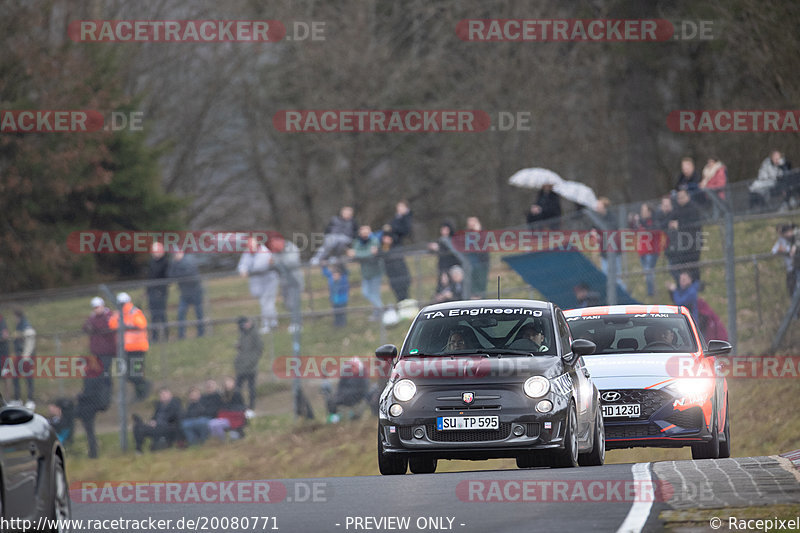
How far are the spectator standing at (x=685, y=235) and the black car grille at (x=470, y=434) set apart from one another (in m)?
8.82

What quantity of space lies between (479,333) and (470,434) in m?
1.32

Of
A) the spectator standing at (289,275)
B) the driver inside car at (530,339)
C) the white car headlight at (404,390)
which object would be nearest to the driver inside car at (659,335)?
the driver inside car at (530,339)

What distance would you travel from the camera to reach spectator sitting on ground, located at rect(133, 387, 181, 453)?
83.4 feet

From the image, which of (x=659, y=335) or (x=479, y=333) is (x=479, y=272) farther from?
(x=479, y=333)

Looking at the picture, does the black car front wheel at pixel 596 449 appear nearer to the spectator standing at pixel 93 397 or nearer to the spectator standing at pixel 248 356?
the spectator standing at pixel 248 356

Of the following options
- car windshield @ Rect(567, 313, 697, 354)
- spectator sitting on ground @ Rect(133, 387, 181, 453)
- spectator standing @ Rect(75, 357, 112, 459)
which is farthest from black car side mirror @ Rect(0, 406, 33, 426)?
spectator standing @ Rect(75, 357, 112, 459)

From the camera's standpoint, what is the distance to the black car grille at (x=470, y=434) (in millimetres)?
13609

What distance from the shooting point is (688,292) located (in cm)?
2173

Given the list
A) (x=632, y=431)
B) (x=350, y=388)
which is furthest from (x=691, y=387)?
(x=350, y=388)

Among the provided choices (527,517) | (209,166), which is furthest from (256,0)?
(527,517)

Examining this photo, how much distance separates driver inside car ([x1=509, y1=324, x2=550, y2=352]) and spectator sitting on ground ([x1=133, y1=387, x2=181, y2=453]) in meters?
12.1

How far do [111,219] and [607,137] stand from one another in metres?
15.5

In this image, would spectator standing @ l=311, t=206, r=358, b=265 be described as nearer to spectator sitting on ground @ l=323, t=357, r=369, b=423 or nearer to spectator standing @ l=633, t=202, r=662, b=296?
spectator sitting on ground @ l=323, t=357, r=369, b=423

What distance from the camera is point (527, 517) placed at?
35.8ft
